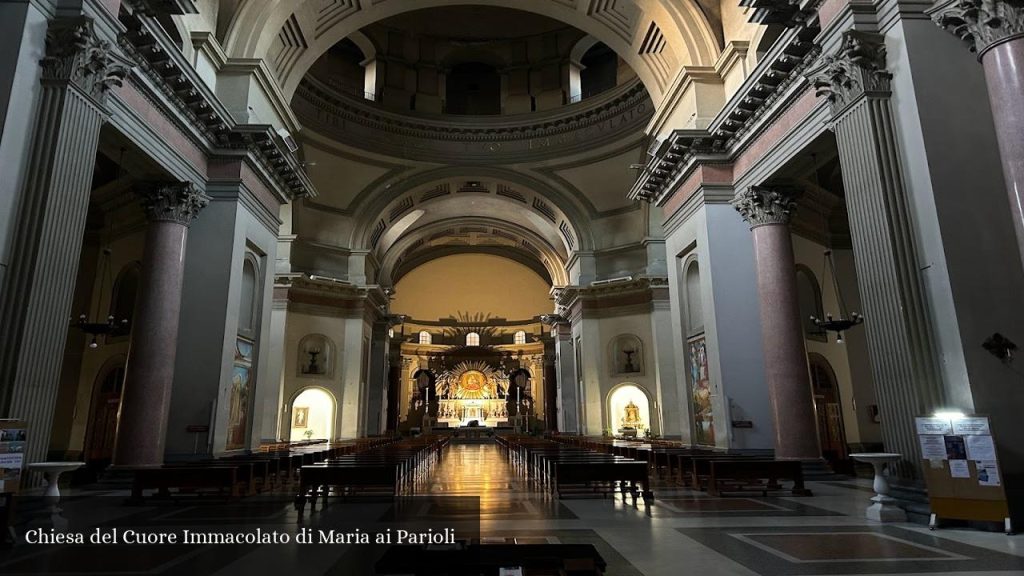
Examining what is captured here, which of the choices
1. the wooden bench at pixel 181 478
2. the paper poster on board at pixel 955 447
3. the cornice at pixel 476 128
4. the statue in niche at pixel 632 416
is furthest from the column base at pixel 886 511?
the cornice at pixel 476 128

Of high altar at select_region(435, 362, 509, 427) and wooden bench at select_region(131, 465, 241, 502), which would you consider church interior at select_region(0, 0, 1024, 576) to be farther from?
high altar at select_region(435, 362, 509, 427)

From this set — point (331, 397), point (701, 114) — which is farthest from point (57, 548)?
point (331, 397)

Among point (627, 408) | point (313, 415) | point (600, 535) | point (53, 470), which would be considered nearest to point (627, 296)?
point (627, 408)

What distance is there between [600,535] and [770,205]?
7.73 meters

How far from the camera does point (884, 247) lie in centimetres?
650

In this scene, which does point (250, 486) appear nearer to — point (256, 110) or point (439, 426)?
point (256, 110)

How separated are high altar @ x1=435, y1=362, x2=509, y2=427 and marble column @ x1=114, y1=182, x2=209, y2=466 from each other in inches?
1103

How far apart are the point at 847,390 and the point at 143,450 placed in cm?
1518

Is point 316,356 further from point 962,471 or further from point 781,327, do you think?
point 962,471

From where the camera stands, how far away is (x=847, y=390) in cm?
1443

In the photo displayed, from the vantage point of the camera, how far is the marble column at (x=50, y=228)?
5.98 m

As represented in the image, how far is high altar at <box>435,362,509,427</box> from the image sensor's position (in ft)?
123

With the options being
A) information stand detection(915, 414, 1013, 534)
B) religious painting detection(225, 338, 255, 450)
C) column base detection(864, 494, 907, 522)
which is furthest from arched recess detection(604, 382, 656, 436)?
information stand detection(915, 414, 1013, 534)

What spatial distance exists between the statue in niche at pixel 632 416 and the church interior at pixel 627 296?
54 centimetres
